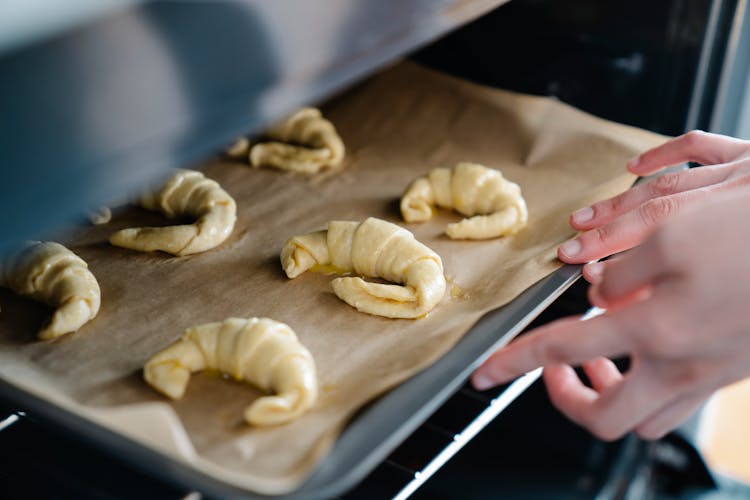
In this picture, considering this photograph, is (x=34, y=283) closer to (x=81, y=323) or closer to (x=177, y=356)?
(x=81, y=323)

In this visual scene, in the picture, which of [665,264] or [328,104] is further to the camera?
[328,104]

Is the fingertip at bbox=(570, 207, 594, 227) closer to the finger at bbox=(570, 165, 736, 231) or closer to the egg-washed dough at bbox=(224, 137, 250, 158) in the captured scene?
the finger at bbox=(570, 165, 736, 231)

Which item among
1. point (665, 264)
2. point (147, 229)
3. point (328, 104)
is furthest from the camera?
point (328, 104)

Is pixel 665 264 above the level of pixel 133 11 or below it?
below

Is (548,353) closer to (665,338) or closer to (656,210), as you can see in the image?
(665,338)

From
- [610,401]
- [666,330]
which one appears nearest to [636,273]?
[666,330]

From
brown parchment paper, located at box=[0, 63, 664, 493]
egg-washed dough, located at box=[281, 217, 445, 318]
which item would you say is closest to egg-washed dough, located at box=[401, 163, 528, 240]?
brown parchment paper, located at box=[0, 63, 664, 493]

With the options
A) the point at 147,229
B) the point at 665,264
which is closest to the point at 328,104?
the point at 147,229
